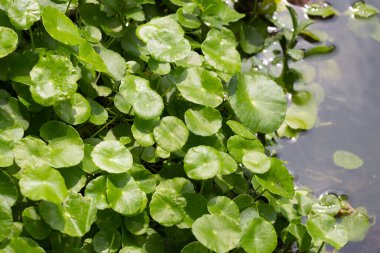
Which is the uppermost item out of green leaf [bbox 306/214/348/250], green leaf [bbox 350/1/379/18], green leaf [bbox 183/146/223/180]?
green leaf [bbox 183/146/223/180]

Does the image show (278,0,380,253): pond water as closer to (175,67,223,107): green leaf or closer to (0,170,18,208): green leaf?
(175,67,223,107): green leaf

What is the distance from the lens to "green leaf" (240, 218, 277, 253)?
134 centimetres

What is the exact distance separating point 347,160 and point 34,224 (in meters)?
1.10

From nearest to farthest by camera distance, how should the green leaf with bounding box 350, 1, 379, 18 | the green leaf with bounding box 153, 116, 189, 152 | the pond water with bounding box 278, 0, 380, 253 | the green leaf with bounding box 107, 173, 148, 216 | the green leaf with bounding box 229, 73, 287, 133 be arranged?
1. the green leaf with bounding box 107, 173, 148, 216
2. the green leaf with bounding box 153, 116, 189, 152
3. the green leaf with bounding box 229, 73, 287, 133
4. the pond water with bounding box 278, 0, 380, 253
5. the green leaf with bounding box 350, 1, 379, 18

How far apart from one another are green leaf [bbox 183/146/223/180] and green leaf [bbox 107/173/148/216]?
13cm

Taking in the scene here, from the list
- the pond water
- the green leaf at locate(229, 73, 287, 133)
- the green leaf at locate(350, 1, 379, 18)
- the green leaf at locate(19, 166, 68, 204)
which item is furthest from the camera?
the green leaf at locate(350, 1, 379, 18)

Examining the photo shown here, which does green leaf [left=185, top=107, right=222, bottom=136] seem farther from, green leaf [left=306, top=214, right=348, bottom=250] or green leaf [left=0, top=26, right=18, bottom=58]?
green leaf [left=0, top=26, right=18, bottom=58]

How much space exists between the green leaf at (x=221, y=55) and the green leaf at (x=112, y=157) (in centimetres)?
36

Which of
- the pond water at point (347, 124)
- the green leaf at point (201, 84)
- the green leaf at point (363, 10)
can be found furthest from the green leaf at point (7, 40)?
the green leaf at point (363, 10)

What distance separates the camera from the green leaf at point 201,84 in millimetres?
1493

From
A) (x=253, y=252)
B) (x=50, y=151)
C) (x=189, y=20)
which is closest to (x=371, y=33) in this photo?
(x=189, y=20)

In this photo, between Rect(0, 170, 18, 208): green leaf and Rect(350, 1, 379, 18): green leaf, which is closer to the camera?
Rect(0, 170, 18, 208): green leaf

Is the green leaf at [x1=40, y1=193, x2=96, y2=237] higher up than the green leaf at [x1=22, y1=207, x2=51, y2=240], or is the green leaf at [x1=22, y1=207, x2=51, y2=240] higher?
the green leaf at [x1=40, y1=193, x2=96, y2=237]

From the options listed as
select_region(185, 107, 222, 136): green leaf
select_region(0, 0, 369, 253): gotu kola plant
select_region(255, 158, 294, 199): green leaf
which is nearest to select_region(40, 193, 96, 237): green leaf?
select_region(0, 0, 369, 253): gotu kola plant
